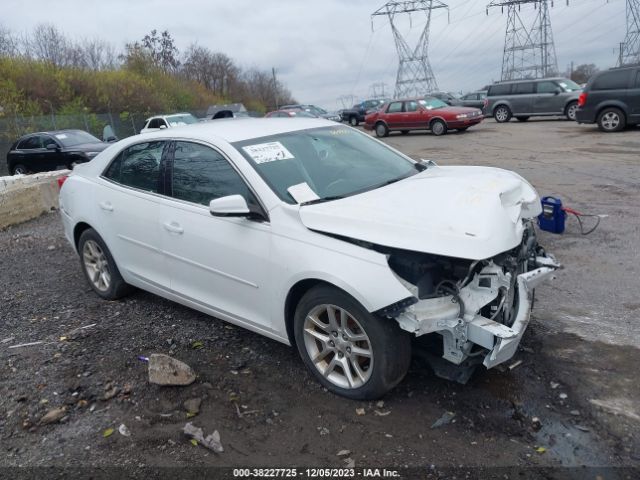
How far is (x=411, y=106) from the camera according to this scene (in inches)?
863

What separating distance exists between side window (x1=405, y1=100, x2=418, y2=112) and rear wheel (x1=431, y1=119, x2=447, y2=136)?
3.68 feet

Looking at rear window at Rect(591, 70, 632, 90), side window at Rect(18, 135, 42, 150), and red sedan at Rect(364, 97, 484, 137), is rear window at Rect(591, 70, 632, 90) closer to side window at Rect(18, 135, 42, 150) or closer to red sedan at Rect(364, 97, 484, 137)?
red sedan at Rect(364, 97, 484, 137)

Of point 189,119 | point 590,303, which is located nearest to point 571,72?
point 189,119

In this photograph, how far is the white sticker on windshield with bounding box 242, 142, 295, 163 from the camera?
372 cm

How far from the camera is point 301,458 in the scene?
2783mm

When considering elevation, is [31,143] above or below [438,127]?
above

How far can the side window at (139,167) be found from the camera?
4.32 metres

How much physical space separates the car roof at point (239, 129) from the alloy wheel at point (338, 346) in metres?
1.51


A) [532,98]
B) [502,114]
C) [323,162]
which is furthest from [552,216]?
[502,114]

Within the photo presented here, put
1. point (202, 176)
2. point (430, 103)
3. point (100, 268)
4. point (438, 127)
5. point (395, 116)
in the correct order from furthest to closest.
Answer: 1. point (395, 116)
2. point (430, 103)
3. point (438, 127)
4. point (100, 268)
5. point (202, 176)

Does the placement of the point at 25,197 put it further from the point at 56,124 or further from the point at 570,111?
the point at 570,111

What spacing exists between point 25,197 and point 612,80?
1553cm

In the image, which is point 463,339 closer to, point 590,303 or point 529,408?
point 529,408

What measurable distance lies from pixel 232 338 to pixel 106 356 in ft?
3.10
